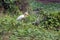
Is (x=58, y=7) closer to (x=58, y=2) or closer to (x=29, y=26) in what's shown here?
(x=58, y=2)

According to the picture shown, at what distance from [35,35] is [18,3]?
3492mm

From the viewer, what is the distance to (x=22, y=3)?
31.5 ft

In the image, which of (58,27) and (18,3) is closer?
(58,27)

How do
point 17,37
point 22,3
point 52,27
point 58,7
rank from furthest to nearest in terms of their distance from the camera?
point 58,7, point 22,3, point 52,27, point 17,37

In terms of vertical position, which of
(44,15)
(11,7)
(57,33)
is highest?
(11,7)

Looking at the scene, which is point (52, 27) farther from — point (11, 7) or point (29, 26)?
point (11, 7)

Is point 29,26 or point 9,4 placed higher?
point 9,4

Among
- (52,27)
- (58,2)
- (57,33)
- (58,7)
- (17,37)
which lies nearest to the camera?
(17,37)

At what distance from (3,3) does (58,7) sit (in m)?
3.74

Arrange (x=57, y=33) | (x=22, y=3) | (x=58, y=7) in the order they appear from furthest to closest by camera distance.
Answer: (x=58, y=7)
(x=22, y=3)
(x=57, y=33)

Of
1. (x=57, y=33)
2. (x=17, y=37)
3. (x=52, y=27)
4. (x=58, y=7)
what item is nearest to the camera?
(x=17, y=37)

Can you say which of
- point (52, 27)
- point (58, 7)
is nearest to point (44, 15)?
point (52, 27)

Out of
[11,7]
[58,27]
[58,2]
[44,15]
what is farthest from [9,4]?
[58,2]

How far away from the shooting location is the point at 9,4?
9688 mm
